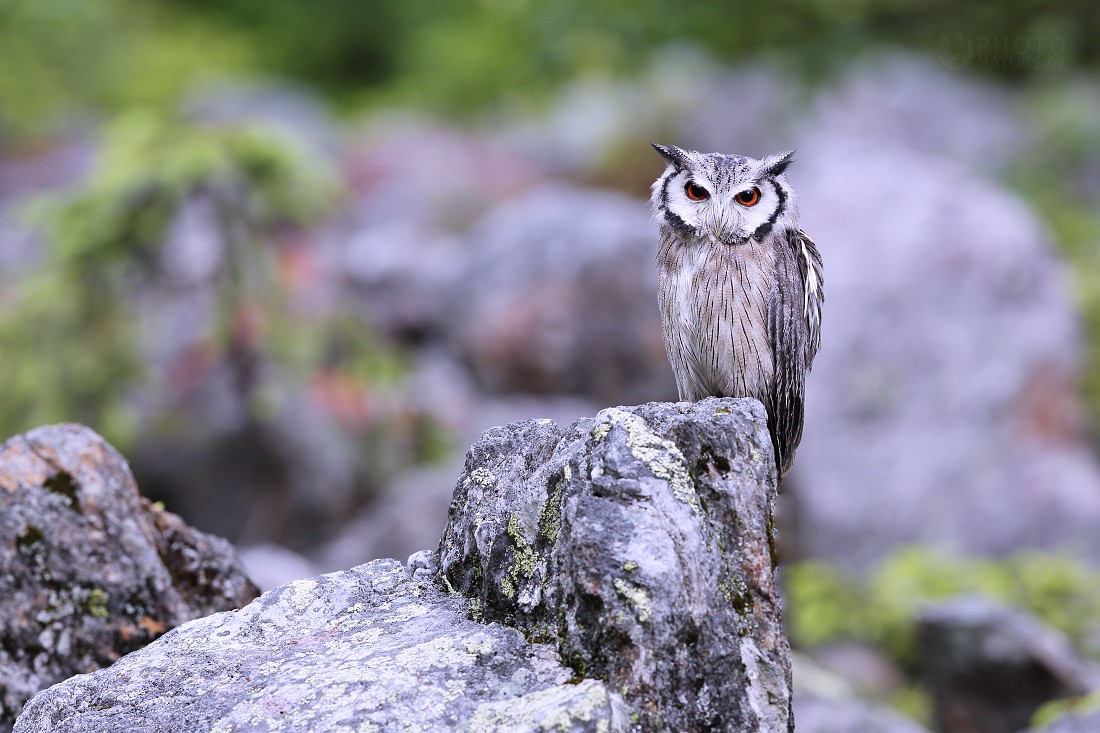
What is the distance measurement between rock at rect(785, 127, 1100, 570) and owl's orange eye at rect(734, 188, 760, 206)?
5.94 meters

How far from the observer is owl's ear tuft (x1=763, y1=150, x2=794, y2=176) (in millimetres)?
4168

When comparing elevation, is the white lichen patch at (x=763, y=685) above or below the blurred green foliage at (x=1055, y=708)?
below

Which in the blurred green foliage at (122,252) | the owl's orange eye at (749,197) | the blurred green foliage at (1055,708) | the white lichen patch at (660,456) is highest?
the blurred green foliage at (122,252)

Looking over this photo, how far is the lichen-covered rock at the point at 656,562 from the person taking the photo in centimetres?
272

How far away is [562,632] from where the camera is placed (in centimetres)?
285

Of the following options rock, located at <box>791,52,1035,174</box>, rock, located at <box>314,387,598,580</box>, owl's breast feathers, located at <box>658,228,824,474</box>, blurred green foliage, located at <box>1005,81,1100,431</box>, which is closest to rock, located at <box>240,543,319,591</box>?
rock, located at <box>314,387,598,580</box>

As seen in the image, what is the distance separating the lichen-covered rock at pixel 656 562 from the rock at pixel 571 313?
275 inches

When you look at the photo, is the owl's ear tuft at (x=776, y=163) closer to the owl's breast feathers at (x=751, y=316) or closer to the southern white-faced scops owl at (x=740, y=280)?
the southern white-faced scops owl at (x=740, y=280)

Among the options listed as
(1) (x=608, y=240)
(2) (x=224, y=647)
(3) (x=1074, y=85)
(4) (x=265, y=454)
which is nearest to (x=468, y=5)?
(3) (x=1074, y=85)

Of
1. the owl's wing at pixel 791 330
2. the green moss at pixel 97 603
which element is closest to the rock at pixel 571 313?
the owl's wing at pixel 791 330

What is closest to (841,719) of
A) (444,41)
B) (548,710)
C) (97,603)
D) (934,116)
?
(548,710)

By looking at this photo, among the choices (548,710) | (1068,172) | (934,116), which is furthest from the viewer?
(934,116)

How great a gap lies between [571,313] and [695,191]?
6204 millimetres

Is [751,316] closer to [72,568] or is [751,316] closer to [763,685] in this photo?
[763,685]
